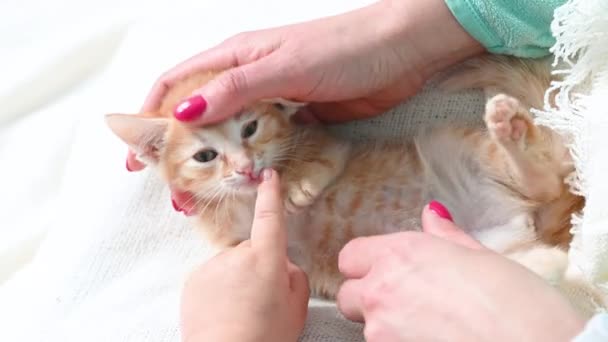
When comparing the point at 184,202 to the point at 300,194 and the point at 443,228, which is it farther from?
the point at 443,228

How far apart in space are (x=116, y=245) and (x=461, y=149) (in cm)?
60

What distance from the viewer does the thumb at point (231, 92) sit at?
3.67 feet

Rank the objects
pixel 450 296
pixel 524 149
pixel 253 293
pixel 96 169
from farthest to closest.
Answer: pixel 96 169 → pixel 524 149 → pixel 253 293 → pixel 450 296

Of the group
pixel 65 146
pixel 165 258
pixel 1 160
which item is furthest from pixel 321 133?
pixel 1 160

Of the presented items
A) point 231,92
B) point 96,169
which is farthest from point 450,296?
point 96,169

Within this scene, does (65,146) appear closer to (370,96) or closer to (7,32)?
(7,32)

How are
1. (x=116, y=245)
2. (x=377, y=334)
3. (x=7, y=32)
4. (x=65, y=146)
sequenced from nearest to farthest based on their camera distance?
(x=377, y=334) < (x=116, y=245) < (x=65, y=146) < (x=7, y=32)

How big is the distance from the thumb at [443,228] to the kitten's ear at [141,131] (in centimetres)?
43

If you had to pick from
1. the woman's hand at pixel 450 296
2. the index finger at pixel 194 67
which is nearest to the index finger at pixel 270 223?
the woman's hand at pixel 450 296

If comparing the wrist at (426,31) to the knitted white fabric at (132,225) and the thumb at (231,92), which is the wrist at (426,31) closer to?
the knitted white fabric at (132,225)

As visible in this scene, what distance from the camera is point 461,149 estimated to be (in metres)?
1.21

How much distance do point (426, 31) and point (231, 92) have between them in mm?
336

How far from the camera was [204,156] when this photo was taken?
121cm

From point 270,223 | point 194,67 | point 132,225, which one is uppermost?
point 194,67
